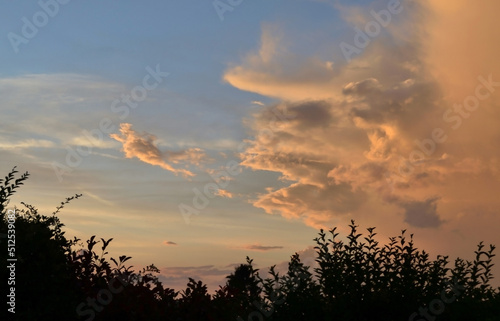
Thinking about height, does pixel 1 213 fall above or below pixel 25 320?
above

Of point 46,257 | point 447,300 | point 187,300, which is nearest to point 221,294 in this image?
point 187,300

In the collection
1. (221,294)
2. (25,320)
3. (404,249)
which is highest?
(404,249)

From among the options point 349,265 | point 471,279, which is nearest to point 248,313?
point 349,265

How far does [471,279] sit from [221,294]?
16.2 feet

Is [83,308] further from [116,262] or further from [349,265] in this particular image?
[349,265]

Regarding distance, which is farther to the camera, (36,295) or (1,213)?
(1,213)

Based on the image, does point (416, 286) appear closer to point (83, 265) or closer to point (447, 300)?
point (447, 300)

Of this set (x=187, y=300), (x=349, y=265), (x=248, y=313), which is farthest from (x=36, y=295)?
(x=349, y=265)

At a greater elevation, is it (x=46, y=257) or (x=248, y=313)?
(x=46, y=257)

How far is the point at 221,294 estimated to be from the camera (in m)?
12.0

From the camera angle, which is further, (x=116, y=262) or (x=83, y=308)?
(x=116, y=262)

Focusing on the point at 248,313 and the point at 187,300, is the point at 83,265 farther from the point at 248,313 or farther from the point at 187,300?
the point at 248,313

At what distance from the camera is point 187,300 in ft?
38.5

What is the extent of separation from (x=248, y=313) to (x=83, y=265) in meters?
3.34
